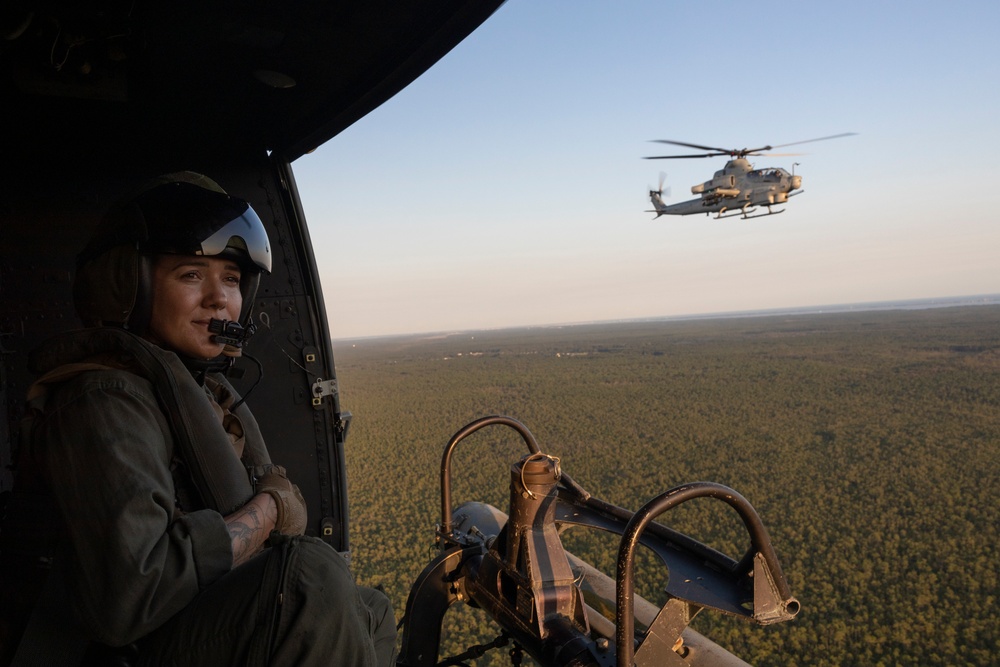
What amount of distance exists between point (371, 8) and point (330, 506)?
10.1ft

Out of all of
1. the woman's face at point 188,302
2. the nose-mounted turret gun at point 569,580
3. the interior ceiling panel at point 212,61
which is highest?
the interior ceiling panel at point 212,61

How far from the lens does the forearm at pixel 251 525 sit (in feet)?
5.72

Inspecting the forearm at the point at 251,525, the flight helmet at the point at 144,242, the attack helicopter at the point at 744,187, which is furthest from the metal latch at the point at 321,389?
the attack helicopter at the point at 744,187

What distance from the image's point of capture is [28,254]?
3363 millimetres

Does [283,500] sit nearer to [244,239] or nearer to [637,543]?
[244,239]

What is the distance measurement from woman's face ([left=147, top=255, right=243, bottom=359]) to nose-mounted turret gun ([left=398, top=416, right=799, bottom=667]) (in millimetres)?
1359

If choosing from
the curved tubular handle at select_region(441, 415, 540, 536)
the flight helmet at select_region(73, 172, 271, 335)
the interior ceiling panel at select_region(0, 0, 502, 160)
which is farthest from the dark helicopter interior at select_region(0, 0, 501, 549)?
the curved tubular handle at select_region(441, 415, 540, 536)

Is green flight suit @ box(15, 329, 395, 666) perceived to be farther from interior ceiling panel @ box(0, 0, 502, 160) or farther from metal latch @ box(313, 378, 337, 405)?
metal latch @ box(313, 378, 337, 405)

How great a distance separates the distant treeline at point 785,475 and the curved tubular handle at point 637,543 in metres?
6.62

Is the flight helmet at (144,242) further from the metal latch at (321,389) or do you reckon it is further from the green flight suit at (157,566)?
the metal latch at (321,389)

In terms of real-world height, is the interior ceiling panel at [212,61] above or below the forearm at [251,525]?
above

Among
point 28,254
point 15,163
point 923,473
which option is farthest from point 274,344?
point 923,473

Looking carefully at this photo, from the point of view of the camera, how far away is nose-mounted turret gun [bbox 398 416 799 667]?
1.92 meters

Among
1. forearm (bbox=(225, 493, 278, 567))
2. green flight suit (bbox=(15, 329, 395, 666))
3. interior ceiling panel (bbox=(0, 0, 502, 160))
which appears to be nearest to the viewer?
green flight suit (bbox=(15, 329, 395, 666))
